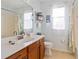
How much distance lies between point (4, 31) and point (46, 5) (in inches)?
120

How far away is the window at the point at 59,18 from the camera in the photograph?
411 centimetres

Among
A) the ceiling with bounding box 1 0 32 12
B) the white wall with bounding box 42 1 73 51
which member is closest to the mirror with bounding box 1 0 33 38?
the ceiling with bounding box 1 0 32 12

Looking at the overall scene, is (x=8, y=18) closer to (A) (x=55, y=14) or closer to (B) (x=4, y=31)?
(B) (x=4, y=31)

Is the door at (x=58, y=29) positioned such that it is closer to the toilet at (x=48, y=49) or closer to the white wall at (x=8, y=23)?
the toilet at (x=48, y=49)

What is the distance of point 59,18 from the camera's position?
4211 mm

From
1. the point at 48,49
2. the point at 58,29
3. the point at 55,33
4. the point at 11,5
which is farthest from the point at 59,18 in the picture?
the point at 11,5

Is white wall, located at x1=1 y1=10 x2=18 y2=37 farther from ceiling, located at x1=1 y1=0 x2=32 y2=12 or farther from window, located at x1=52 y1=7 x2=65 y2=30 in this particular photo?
window, located at x1=52 y1=7 x2=65 y2=30

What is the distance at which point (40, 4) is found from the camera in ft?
15.0

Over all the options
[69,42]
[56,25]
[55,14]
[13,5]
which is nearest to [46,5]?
[55,14]

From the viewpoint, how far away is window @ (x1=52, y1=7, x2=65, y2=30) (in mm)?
4105

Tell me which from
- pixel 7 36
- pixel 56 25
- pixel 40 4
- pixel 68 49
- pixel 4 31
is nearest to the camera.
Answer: pixel 4 31

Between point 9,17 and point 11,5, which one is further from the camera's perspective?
point 11,5

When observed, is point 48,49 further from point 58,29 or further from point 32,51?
point 32,51

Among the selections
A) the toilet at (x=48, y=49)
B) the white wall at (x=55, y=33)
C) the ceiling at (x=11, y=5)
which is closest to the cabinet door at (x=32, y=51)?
the ceiling at (x=11, y=5)
